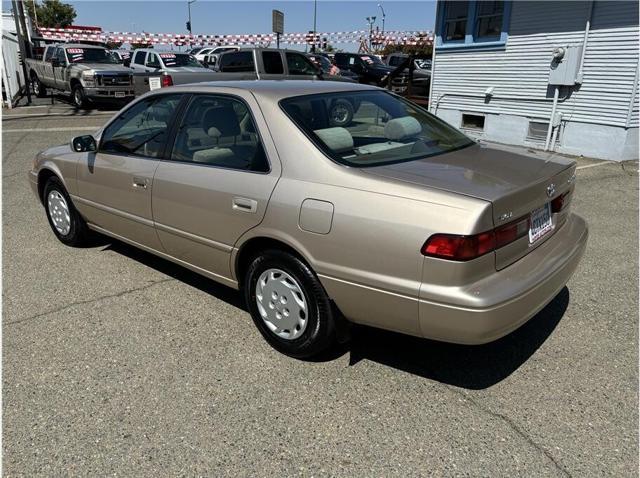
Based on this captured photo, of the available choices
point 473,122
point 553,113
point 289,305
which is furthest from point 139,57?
point 289,305

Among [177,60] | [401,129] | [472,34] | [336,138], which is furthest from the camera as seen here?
[177,60]

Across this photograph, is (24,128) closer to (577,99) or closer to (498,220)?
(577,99)

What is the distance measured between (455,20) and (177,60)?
8659 mm

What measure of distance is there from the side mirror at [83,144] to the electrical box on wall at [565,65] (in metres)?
8.74

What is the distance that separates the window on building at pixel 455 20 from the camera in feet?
39.3

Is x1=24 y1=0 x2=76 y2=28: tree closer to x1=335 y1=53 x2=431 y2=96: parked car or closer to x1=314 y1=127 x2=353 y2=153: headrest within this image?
x1=335 y1=53 x2=431 y2=96: parked car

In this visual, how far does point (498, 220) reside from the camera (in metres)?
2.44

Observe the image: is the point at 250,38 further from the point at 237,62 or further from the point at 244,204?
the point at 244,204

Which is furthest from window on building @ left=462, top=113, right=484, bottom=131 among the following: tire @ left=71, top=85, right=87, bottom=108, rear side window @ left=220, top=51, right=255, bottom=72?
tire @ left=71, top=85, right=87, bottom=108

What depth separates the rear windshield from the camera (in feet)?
9.79

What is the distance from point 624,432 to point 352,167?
1.90 meters

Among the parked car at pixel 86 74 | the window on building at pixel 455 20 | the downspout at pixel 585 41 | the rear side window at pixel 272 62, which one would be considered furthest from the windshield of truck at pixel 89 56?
the downspout at pixel 585 41

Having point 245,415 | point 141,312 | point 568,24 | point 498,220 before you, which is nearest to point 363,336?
point 245,415

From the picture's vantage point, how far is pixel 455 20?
12.2m
